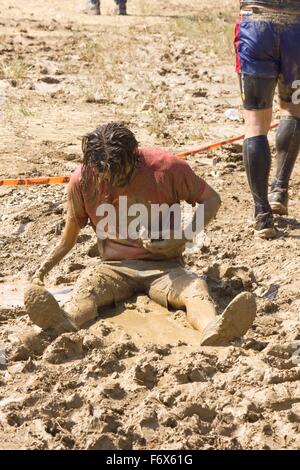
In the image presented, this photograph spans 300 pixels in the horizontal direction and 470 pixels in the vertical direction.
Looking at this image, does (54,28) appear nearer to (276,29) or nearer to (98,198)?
(276,29)

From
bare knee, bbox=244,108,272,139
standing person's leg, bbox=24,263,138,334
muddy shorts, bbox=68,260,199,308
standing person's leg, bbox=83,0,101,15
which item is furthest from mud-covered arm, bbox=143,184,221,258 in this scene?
standing person's leg, bbox=83,0,101,15

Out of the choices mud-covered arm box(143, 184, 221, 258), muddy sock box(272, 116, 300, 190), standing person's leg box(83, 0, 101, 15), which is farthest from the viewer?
standing person's leg box(83, 0, 101, 15)

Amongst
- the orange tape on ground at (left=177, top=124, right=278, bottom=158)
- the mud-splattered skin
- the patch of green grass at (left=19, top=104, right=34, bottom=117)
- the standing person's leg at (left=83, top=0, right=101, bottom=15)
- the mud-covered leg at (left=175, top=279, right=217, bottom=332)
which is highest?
the mud-splattered skin

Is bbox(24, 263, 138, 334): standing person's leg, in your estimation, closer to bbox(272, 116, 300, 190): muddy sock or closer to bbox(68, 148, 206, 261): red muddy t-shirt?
bbox(68, 148, 206, 261): red muddy t-shirt

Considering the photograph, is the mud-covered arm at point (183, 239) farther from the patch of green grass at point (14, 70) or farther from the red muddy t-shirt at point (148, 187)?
the patch of green grass at point (14, 70)

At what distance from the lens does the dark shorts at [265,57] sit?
22.1 ft

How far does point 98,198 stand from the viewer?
5.85m

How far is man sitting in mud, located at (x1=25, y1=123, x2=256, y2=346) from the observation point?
5.61 meters

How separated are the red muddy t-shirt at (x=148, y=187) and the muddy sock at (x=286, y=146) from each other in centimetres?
144

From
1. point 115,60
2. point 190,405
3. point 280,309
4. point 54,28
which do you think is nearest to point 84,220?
point 280,309

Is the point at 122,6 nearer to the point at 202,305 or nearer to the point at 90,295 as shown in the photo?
the point at 90,295

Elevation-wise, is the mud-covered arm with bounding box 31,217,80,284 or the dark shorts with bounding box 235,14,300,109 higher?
the dark shorts with bounding box 235,14,300,109

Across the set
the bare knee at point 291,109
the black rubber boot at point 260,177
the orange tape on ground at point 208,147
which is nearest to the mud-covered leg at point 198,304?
the black rubber boot at point 260,177

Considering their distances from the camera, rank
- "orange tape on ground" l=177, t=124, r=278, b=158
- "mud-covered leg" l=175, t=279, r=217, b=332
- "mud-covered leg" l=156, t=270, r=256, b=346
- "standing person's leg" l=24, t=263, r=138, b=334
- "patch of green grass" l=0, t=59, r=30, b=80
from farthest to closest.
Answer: "patch of green grass" l=0, t=59, r=30, b=80
"orange tape on ground" l=177, t=124, r=278, b=158
"mud-covered leg" l=175, t=279, r=217, b=332
"standing person's leg" l=24, t=263, r=138, b=334
"mud-covered leg" l=156, t=270, r=256, b=346
